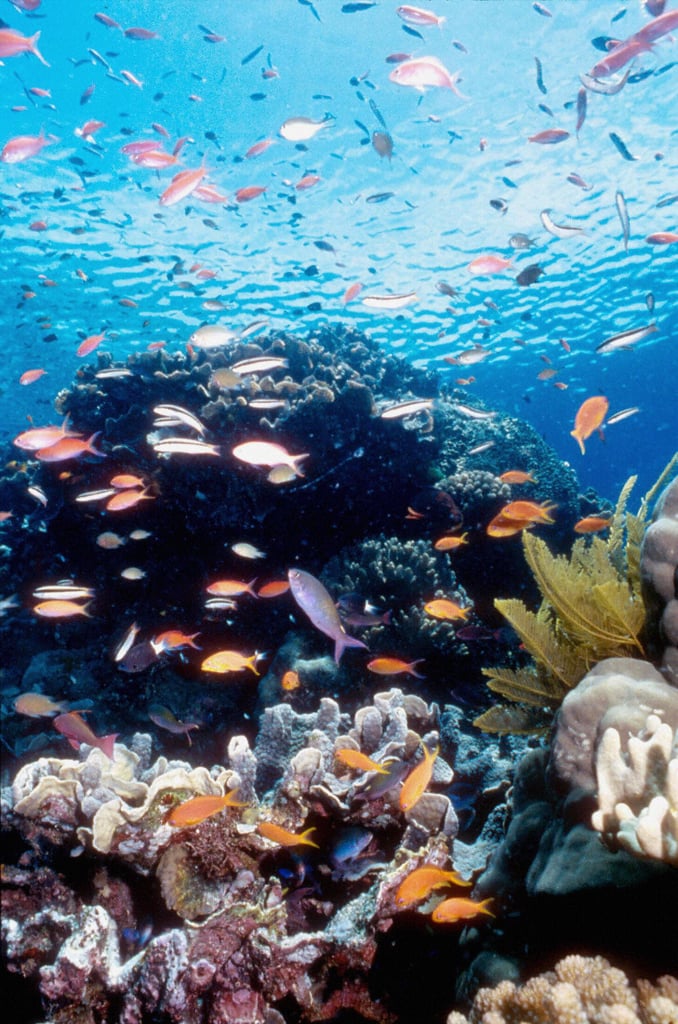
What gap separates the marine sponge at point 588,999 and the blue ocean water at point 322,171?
875 centimetres

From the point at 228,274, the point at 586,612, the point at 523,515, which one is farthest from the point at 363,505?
the point at 228,274

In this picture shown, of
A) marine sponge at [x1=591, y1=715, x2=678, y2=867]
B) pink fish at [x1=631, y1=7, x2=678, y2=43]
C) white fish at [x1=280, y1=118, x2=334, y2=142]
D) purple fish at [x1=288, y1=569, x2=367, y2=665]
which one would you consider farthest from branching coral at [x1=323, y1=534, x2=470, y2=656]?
pink fish at [x1=631, y1=7, x2=678, y2=43]

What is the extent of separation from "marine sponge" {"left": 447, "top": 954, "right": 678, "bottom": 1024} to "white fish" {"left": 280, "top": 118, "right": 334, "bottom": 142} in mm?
8004

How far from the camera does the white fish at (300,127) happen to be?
6.32 metres

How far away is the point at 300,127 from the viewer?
6.36m

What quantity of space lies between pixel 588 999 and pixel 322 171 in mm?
20664

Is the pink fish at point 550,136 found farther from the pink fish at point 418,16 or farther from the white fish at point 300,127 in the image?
the white fish at point 300,127

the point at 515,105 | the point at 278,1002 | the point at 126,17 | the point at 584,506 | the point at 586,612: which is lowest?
the point at 584,506

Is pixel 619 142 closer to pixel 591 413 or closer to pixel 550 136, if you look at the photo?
pixel 550 136

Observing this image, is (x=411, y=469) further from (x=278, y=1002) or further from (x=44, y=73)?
(x=44, y=73)

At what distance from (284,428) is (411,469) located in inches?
82.3

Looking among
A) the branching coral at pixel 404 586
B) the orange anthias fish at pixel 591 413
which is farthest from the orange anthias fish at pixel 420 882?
the orange anthias fish at pixel 591 413

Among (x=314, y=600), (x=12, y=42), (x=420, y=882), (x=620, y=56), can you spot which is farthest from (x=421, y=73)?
(x=420, y=882)

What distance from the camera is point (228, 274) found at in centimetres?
2091
